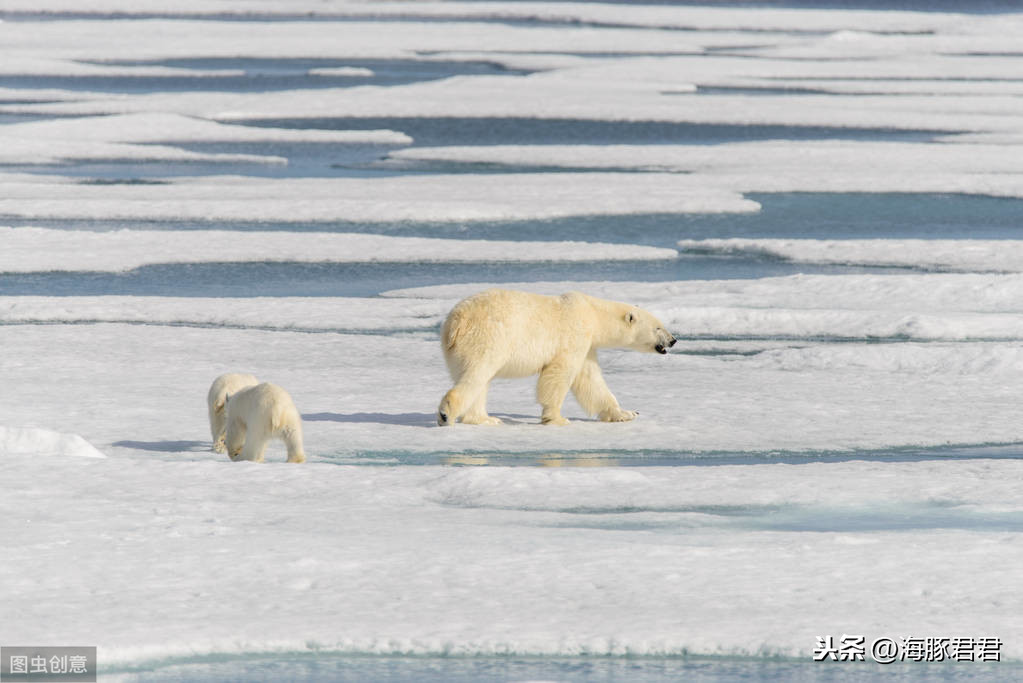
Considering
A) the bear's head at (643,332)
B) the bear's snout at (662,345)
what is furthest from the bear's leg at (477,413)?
the bear's snout at (662,345)

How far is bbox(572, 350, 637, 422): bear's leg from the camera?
6.27 meters

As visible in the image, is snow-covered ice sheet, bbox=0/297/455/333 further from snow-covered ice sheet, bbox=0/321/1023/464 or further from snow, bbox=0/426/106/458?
snow, bbox=0/426/106/458

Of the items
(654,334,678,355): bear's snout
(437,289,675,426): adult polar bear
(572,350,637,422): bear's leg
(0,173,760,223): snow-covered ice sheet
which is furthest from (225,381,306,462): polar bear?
(0,173,760,223): snow-covered ice sheet

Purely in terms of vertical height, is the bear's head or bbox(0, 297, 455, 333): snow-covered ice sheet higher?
the bear's head

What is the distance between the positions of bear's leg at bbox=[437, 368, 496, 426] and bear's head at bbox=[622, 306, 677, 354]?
714mm

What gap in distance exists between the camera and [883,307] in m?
8.90

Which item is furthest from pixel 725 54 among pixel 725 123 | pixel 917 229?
pixel 917 229

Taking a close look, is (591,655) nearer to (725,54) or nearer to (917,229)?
(917,229)

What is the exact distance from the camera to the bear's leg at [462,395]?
5.96m

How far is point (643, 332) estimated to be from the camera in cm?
650

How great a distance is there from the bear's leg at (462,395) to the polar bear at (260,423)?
2.30 feet

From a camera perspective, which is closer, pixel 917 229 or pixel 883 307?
pixel 883 307

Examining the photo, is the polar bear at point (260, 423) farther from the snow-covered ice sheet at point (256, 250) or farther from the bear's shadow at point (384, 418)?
the snow-covered ice sheet at point (256, 250)

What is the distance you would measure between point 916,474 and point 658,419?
1306mm
